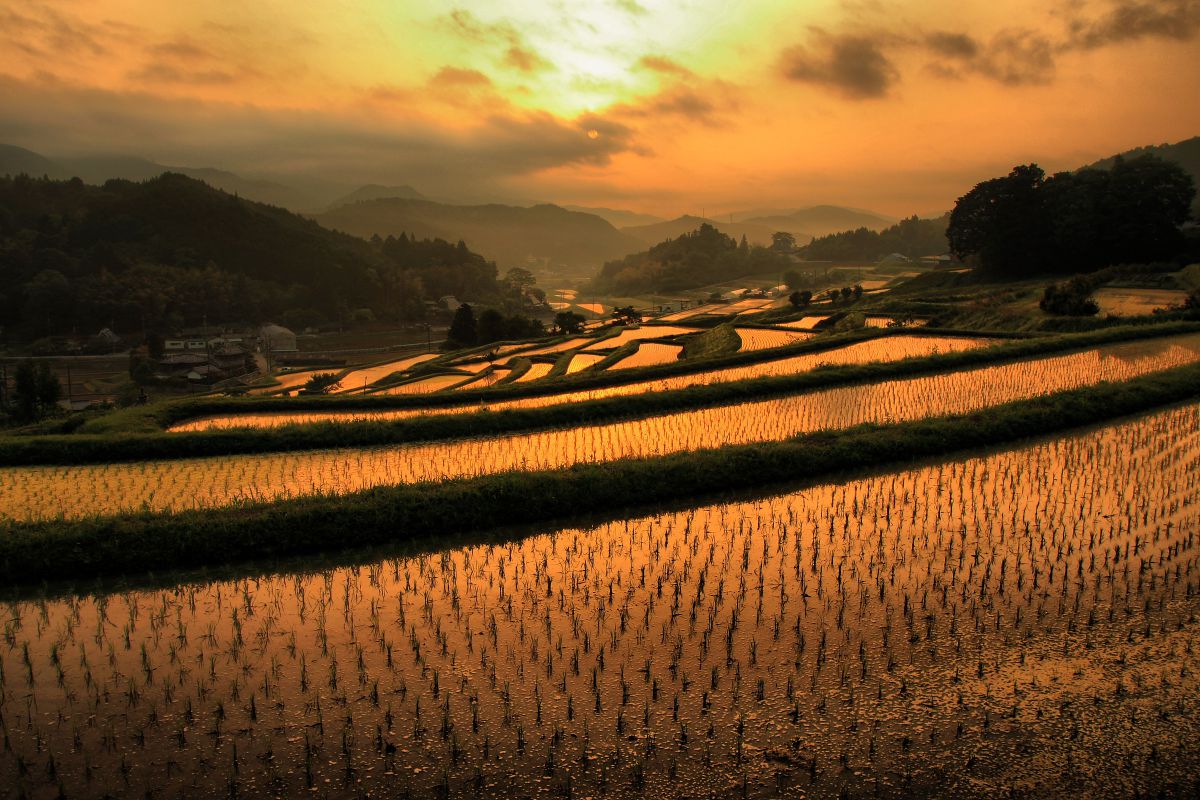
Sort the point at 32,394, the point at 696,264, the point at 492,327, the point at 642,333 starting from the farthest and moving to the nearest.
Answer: the point at 696,264 < the point at 492,327 < the point at 642,333 < the point at 32,394

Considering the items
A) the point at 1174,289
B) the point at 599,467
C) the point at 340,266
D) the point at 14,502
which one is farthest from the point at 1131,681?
the point at 340,266

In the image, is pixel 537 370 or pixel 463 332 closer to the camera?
pixel 537 370

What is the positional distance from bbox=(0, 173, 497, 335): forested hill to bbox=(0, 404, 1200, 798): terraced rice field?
69.3 meters

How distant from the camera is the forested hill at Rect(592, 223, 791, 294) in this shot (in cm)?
10625

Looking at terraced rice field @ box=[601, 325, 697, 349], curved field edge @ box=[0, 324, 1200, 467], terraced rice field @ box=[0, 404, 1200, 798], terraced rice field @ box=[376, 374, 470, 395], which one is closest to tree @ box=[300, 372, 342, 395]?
terraced rice field @ box=[376, 374, 470, 395]

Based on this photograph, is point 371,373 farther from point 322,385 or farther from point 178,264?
point 178,264

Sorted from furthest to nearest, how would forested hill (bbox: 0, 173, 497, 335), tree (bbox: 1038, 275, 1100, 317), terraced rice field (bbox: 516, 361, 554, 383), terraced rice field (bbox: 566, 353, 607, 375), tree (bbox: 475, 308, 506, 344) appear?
forested hill (bbox: 0, 173, 497, 335) → tree (bbox: 475, 308, 506, 344) → tree (bbox: 1038, 275, 1100, 317) → terraced rice field (bbox: 566, 353, 607, 375) → terraced rice field (bbox: 516, 361, 554, 383)

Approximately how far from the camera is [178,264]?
7888 centimetres

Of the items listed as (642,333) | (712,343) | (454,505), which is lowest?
(454,505)

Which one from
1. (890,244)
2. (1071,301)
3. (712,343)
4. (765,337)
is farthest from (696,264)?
(712,343)

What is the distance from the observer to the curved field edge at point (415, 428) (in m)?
13.4

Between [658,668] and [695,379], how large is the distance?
14231 mm

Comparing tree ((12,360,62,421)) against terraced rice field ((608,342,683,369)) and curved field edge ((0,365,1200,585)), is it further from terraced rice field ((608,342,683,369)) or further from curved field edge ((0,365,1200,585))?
curved field edge ((0,365,1200,585))

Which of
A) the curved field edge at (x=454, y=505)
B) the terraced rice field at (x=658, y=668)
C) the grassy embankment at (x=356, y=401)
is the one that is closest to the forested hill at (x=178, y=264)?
the grassy embankment at (x=356, y=401)
